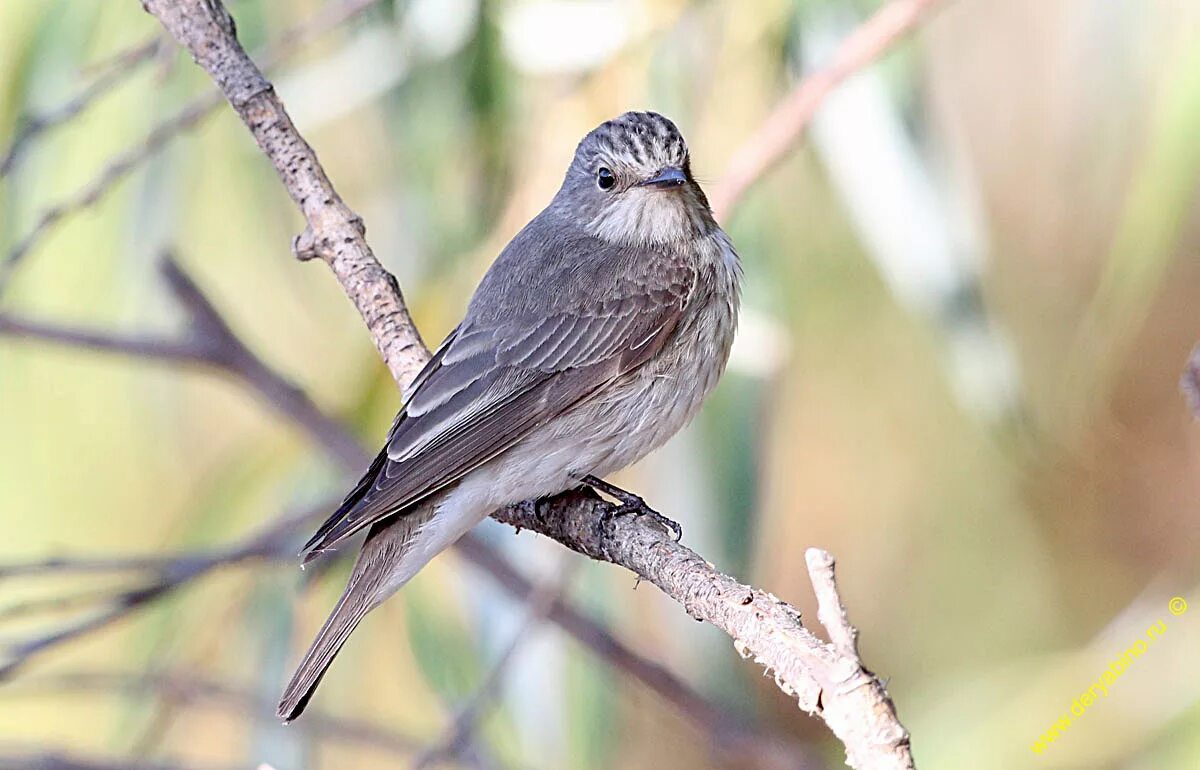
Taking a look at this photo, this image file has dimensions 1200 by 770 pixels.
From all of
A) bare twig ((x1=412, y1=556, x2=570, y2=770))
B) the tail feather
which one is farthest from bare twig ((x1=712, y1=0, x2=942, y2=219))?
the tail feather

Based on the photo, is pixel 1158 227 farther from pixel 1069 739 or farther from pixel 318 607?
pixel 318 607

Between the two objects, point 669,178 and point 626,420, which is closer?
point 626,420

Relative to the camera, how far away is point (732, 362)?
2.88 m

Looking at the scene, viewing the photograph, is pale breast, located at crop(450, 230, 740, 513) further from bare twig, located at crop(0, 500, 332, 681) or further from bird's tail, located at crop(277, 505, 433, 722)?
bare twig, located at crop(0, 500, 332, 681)

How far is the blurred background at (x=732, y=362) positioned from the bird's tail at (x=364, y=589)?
24 cm

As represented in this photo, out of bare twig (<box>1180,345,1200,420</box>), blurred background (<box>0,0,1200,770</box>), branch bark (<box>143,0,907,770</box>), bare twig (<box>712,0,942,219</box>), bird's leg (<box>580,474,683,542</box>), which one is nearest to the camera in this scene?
bare twig (<box>1180,345,1200,420</box>)

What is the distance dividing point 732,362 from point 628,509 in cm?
77

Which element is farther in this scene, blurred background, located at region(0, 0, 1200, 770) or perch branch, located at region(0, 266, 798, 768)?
blurred background, located at region(0, 0, 1200, 770)

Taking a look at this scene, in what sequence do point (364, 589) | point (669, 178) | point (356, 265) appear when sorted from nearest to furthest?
1. point (364, 589)
2. point (356, 265)
3. point (669, 178)

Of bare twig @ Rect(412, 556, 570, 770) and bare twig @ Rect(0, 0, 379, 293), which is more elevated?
bare twig @ Rect(0, 0, 379, 293)

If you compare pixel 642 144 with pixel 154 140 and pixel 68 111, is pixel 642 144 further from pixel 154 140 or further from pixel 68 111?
pixel 68 111

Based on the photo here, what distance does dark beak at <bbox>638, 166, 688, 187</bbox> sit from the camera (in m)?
2.50

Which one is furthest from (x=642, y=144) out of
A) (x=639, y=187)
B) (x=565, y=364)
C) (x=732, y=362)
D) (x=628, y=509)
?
(x=628, y=509)

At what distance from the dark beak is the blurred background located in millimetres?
243
